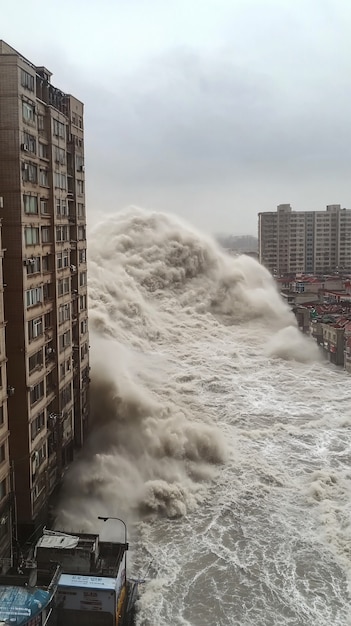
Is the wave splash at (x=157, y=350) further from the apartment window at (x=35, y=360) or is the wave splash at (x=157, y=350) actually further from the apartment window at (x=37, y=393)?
the apartment window at (x=35, y=360)

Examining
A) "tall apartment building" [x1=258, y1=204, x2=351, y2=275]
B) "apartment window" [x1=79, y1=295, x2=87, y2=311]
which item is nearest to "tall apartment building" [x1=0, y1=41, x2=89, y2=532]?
"apartment window" [x1=79, y1=295, x2=87, y2=311]

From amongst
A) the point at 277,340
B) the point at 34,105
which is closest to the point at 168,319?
the point at 277,340

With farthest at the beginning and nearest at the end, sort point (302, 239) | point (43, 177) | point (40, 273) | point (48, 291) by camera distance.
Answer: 1. point (302, 239)
2. point (48, 291)
3. point (43, 177)
4. point (40, 273)

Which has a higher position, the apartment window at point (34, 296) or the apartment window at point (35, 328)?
the apartment window at point (34, 296)

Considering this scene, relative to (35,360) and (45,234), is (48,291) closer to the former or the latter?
(45,234)

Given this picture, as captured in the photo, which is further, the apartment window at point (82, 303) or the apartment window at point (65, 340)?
the apartment window at point (82, 303)

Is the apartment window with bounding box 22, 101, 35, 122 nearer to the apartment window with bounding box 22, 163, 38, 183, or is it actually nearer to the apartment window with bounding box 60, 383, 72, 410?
the apartment window with bounding box 22, 163, 38, 183

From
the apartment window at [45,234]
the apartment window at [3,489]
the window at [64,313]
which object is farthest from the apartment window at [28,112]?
the apartment window at [3,489]

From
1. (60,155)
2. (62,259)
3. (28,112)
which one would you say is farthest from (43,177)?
(62,259)
